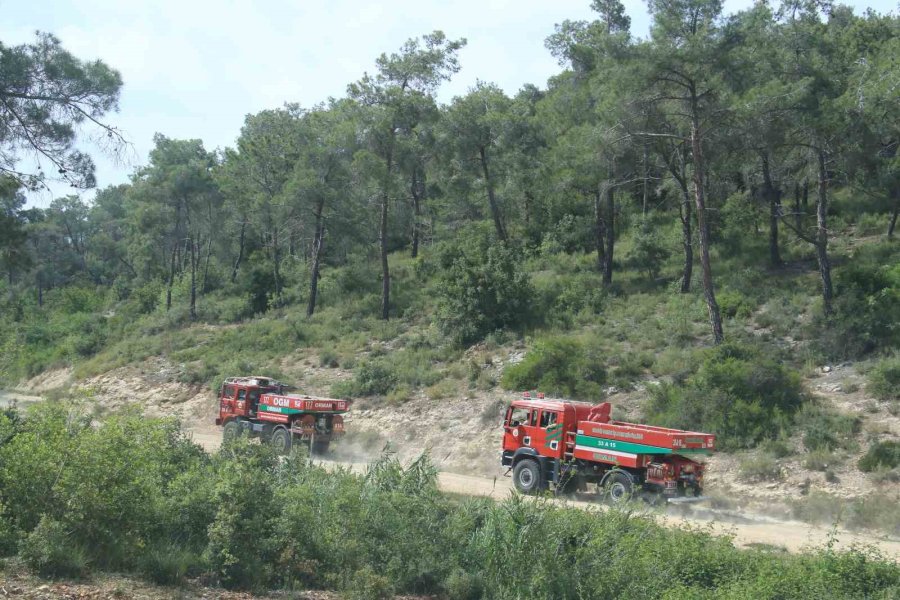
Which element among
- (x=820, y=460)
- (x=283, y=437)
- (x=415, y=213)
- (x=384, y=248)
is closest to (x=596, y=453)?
(x=820, y=460)

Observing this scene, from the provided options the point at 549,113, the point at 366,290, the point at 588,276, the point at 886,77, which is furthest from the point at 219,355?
the point at 886,77

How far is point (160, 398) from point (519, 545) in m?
34.5

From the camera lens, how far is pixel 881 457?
19.9 m

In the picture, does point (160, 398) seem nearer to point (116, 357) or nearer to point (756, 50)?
point (116, 357)

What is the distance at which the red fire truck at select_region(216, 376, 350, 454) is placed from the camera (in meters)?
27.4

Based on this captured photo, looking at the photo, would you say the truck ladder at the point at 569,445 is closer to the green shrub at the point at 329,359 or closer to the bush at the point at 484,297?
the bush at the point at 484,297

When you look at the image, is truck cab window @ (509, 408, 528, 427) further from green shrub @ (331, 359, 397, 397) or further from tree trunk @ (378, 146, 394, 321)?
tree trunk @ (378, 146, 394, 321)

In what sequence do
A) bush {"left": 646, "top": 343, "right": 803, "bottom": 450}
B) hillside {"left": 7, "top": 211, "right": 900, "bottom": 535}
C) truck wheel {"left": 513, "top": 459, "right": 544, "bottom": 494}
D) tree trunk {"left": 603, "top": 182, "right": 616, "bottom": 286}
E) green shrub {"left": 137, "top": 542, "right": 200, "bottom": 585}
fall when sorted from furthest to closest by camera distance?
tree trunk {"left": 603, "top": 182, "right": 616, "bottom": 286}
bush {"left": 646, "top": 343, "right": 803, "bottom": 450}
hillside {"left": 7, "top": 211, "right": 900, "bottom": 535}
truck wheel {"left": 513, "top": 459, "right": 544, "bottom": 494}
green shrub {"left": 137, "top": 542, "right": 200, "bottom": 585}

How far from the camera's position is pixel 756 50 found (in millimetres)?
30172

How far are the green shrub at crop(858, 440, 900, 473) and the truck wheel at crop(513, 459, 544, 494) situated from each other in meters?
8.03

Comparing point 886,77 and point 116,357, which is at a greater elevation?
point 886,77

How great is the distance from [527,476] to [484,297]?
16375mm

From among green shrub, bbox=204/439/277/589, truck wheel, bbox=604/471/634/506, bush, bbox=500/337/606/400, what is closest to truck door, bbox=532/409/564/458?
truck wheel, bbox=604/471/634/506

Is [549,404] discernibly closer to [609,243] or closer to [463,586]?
[463,586]
